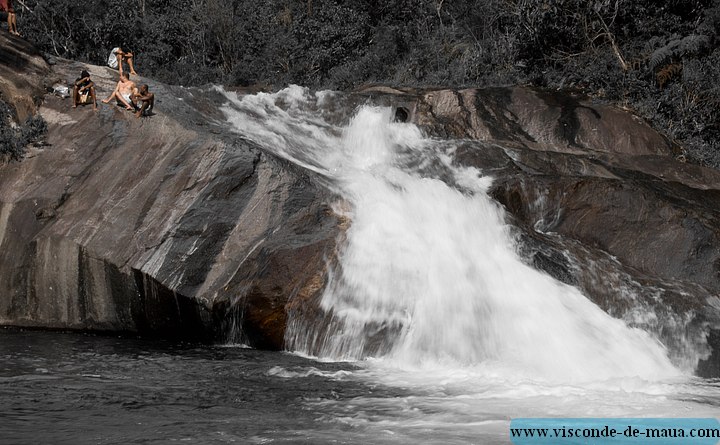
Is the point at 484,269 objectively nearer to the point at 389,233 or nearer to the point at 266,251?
the point at 389,233

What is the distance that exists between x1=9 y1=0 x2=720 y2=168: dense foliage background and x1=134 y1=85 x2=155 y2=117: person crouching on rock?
385 inches

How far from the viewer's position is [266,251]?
434 inches

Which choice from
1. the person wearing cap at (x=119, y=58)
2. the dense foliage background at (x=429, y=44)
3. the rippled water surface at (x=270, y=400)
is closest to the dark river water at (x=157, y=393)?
the rippled water surface at (x=270, y=400)

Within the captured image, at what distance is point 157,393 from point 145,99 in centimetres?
601

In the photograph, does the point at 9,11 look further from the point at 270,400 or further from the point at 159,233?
the point at 270,400

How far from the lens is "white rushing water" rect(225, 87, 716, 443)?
7.98m

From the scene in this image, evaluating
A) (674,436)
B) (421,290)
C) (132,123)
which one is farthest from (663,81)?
(674,436)

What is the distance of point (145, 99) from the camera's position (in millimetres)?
12766

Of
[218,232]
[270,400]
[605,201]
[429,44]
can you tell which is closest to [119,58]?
[218,232]

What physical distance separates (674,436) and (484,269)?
4.77 meters

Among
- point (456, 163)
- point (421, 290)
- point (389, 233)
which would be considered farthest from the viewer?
point (456, 163)

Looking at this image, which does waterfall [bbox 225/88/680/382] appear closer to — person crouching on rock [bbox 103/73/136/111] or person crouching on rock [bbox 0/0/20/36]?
person crouching on rock [bbox 103/73/136/111]

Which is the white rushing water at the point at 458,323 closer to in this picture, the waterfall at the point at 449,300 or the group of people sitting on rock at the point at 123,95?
the waterfall at the point at 449,300

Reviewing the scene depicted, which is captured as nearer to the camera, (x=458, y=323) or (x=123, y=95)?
(x=458, y=323)
